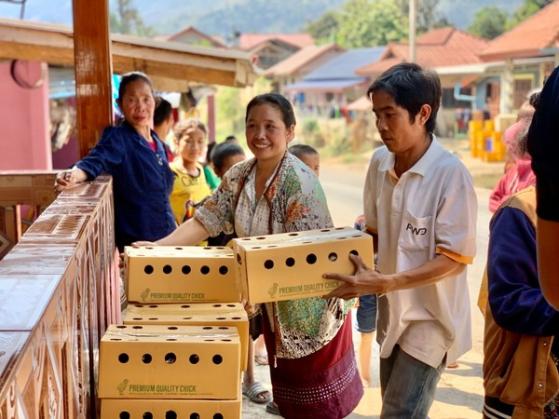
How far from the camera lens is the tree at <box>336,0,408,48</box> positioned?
271 feet

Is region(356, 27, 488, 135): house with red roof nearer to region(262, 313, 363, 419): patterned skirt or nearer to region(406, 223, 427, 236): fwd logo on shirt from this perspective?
region(262, 313, 363, 419): patterned skirt

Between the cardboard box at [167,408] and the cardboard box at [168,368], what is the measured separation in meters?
0.02

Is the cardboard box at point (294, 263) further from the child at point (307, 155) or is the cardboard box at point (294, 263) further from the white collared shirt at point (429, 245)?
the child at point (307, 155)

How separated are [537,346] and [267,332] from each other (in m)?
1.20

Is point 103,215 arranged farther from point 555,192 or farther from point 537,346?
point 555,192

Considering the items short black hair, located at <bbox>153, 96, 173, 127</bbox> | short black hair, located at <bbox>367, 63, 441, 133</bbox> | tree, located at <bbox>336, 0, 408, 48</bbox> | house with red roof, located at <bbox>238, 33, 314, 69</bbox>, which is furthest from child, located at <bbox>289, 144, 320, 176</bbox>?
tree, located at <bbox>336, 0, 408, 48</bbox>

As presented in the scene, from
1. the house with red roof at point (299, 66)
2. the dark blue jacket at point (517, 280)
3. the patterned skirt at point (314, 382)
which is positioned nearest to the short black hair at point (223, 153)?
the patterned skirt at point (314, 382)

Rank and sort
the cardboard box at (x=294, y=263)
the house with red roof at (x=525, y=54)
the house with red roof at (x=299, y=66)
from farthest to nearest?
1. the house with red roof at (x=299, y=66)
2. the house with red roof at (x=525, y=54)
3. the cardboard box at (x=294, y=263)

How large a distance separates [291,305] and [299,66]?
57.3 meters

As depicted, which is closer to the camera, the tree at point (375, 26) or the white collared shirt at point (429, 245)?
the white collared shirt at point (429, 245)

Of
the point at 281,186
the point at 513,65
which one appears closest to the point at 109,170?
the point at 281,186

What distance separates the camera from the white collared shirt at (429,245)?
9.62 ft

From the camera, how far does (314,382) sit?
11.0 ft

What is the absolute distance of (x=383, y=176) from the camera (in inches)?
126
